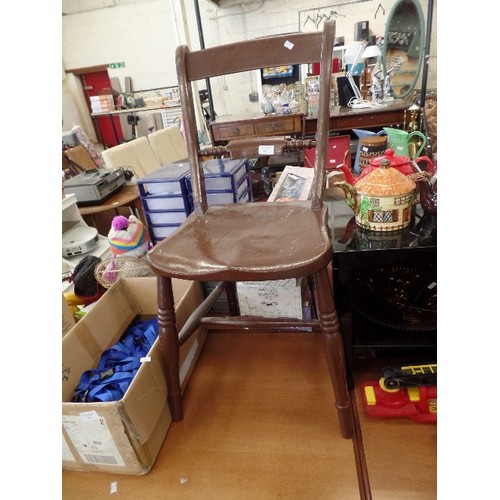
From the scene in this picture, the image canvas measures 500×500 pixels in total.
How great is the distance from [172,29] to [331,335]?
3638mm

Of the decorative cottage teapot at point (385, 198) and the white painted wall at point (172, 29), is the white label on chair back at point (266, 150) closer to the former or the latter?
the decorative cottage teapot at point (385, 198)

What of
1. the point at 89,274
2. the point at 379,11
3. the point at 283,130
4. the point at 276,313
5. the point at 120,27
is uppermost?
the point at 120,27

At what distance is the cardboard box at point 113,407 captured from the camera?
651mm

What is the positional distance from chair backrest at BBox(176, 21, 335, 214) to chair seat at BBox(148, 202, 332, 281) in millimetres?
94

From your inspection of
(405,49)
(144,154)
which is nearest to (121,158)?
(144,154)

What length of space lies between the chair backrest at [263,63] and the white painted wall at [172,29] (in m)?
2.25

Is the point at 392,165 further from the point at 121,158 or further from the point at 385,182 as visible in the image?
the point at 121,158

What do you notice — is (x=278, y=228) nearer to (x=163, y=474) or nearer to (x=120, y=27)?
(x=163, y=474)

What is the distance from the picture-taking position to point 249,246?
687 mm

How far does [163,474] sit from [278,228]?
0.59 meters

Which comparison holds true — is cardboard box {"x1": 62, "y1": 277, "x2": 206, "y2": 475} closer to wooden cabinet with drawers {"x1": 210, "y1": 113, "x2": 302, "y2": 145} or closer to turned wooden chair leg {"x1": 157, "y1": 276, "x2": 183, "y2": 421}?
turned wooden chair leg {"x1": 157, "y1": 276, "x2": 183, "y2": 421}
